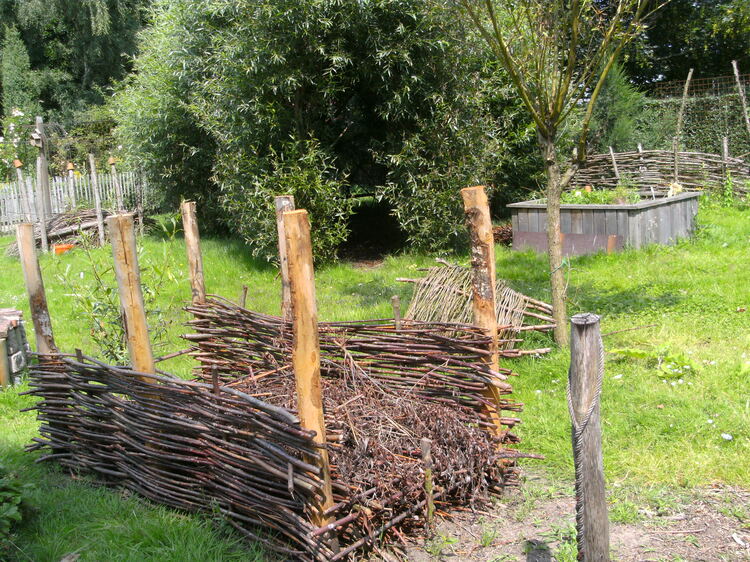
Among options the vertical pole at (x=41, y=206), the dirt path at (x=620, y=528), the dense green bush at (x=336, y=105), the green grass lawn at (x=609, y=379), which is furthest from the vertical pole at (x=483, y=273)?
the vertical pole at (x=41, y=206)

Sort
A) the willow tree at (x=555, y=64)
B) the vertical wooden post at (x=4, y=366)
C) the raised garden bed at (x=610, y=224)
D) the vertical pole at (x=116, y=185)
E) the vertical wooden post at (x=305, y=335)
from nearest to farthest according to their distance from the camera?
1. the vertical wooden post at (x=305, y=335)
2. the willow tree at (x=555, y=64)
3. the vertical wooden post at (x=4, y=366)
4. the raised garden bed at (x=610, y=224)
5. the vertical pole at (x=116, y=185)

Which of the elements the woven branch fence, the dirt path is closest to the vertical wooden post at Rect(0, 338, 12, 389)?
the dirt path

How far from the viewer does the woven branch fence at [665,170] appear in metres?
13.3

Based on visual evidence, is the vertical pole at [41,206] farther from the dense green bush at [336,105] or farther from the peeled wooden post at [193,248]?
the peeled wooden post at [193,248]

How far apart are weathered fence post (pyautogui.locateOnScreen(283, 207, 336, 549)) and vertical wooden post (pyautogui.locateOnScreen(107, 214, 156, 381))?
51.0 inches

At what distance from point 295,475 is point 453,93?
835 cm

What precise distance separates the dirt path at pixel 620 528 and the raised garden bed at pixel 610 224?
6103mm

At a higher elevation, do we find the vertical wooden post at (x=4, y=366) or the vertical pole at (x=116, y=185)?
the vertical pole at (x=116, y=185)

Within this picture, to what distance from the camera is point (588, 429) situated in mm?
2486

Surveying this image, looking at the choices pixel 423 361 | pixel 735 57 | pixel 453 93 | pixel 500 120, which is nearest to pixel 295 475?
pixel 423 361

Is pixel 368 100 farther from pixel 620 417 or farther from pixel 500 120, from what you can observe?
pixel 620 417

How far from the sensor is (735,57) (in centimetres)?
2284

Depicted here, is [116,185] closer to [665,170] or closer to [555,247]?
[555,247]

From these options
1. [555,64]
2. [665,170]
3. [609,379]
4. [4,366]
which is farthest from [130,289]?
[665,170]
